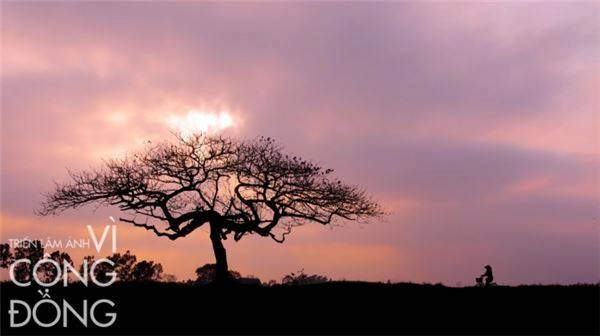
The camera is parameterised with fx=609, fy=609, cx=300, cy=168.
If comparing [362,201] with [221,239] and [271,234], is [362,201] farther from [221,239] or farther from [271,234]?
[221,239]

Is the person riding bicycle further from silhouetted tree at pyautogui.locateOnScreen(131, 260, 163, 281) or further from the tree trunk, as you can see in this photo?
silhouetted tree at pyautogui.locateOnScreen(131, 260, 163, 281)

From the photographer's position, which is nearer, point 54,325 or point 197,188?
point 54,325

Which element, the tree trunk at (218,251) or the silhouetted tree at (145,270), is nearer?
the tree trunk at (218,251)

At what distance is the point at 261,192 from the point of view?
37.8 metres

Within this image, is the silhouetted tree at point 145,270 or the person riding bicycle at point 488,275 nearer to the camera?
the person riding bicycle at point 488,275

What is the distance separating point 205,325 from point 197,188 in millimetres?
15615

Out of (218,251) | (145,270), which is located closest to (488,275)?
(218,251)

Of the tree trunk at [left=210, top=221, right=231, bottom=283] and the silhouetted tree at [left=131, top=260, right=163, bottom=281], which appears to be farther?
the silhouetted tree at [left=131, top=260, right=163, bottom=281]

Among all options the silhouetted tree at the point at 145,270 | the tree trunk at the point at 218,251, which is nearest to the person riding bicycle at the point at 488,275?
the tree trunk at the point at 218,251

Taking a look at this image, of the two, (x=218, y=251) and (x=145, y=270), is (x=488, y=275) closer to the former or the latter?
(x=218, y=251)

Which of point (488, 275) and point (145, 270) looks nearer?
point (488, 275)

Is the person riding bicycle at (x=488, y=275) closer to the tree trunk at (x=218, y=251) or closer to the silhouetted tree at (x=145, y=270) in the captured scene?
the tree trunk at (x=218, y=251)

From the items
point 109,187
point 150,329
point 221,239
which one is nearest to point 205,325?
point 150,329

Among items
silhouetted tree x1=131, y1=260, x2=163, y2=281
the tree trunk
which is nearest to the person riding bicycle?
the tree trunk
